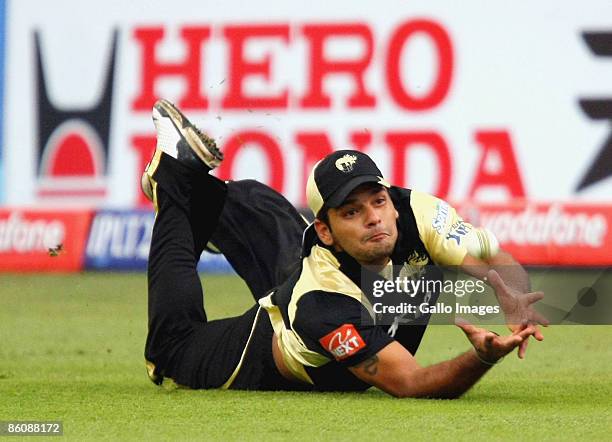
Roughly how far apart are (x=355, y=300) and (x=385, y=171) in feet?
26.8

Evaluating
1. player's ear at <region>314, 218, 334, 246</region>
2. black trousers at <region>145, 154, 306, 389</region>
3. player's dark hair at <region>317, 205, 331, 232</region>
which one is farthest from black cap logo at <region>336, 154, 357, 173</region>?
black trousers at <region>145, 154, 306, 389</region>

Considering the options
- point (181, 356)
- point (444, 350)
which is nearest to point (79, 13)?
point (444, 350)

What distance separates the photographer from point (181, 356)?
719 cm

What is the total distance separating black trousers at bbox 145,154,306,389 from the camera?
23.0 ft

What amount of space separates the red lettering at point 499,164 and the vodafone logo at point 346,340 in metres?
8.23

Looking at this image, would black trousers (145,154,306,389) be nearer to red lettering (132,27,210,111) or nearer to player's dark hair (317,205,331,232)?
player's dark hair (317,205,331,232)

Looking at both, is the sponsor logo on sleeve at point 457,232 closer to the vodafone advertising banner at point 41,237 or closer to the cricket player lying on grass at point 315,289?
the cricket player lying on grass at point 315,289

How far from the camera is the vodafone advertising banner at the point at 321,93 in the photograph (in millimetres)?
14227

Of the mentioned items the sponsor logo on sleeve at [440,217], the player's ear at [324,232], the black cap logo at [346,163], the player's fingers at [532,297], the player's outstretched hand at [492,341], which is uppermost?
the black cap logo at [346,163]

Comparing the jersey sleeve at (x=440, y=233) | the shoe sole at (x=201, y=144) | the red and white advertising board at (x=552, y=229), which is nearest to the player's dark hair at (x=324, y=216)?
the jersey sleeve at (x=440, y=233)

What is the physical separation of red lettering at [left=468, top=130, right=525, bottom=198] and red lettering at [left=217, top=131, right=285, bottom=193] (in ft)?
6.61

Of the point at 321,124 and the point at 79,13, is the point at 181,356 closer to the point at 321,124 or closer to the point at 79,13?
the point at 321,124

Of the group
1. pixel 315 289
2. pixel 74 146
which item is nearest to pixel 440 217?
pixel 315 289

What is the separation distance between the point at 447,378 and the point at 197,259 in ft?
6.53
